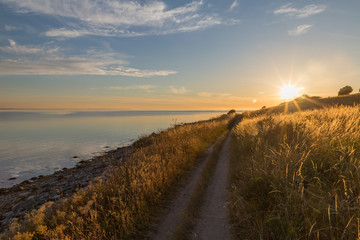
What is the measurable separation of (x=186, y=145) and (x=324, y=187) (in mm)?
8067

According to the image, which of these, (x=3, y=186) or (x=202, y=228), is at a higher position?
(x=202, y=228)

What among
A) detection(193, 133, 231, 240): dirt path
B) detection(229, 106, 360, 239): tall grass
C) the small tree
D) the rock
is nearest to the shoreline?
the rock

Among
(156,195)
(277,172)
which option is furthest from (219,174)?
(277,172)

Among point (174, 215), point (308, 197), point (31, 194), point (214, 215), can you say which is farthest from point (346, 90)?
point (31, 194)

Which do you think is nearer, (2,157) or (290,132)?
(290,132)

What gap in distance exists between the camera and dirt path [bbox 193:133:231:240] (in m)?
4.09

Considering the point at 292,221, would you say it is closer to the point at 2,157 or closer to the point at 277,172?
the point at 277,172

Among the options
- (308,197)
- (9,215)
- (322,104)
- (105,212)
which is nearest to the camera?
(308,197)

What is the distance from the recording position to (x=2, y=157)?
63.2 ft

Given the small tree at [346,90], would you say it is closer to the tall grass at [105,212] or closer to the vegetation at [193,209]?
the vegetation at [193,209]

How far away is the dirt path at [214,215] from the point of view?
4.09 meters

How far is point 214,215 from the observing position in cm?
483

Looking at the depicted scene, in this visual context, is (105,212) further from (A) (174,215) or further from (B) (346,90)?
(B) (346,90)

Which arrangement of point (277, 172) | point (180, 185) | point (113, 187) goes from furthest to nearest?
point (180, 185) → point (113, 187) → point (277, 172)
